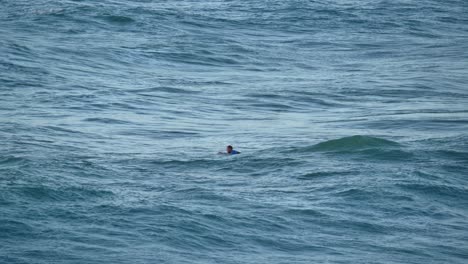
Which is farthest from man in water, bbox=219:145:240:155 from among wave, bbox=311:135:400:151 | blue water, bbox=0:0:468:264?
wave, bbox=311:135:400:151

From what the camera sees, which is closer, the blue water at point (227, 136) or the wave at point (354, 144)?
the blue water at point (227, 136)

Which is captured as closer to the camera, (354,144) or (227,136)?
(354,144)

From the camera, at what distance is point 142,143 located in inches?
1184

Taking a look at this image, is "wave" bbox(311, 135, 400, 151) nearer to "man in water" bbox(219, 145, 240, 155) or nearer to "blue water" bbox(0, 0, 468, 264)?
"blue water" bbox(0, 0, 468, 264)

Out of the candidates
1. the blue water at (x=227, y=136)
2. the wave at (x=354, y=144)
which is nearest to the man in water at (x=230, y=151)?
the blue water at (x=227, y=136)

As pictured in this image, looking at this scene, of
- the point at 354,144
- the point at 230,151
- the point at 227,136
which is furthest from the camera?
the point at 227,136

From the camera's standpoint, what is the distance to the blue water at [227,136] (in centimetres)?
2152

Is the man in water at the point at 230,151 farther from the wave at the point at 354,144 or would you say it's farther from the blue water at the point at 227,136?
the wave at the point at 354,144

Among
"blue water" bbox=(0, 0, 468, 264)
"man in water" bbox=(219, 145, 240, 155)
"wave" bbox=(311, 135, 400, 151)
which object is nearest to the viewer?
"blue water" bbox=(0, 0, 468, 264)

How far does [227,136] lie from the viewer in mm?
31797

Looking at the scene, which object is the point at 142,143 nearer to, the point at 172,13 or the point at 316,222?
the point at 316,222

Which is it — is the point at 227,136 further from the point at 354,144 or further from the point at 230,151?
the point at 354,144

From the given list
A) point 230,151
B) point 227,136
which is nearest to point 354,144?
point 230,151

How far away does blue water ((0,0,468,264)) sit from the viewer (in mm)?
21516
